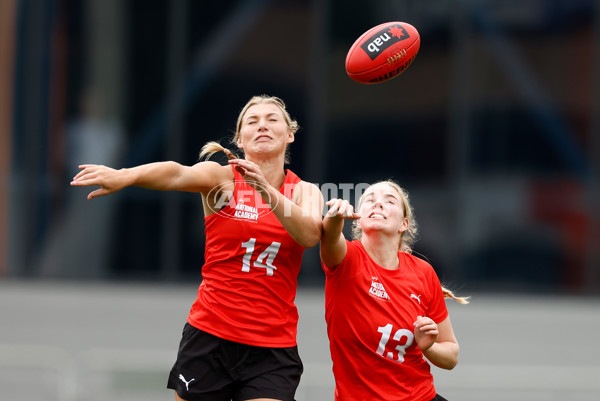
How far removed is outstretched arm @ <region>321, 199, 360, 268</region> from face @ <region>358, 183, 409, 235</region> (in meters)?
0.26

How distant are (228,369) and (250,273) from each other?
20.5 inches

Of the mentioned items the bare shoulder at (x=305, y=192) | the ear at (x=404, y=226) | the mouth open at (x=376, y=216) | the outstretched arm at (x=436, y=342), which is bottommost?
the outstretched arm at (x=436, y=342)

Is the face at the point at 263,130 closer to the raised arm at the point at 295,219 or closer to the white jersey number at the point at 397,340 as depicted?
the raised arm at the point at 295,219

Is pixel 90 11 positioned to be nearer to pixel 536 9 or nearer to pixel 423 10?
pixel 423 10

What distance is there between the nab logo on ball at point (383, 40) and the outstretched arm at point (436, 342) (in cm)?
158

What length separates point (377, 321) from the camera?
4.20 m

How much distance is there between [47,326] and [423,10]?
678 centimetres

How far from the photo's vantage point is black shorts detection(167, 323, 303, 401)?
4.16 meters

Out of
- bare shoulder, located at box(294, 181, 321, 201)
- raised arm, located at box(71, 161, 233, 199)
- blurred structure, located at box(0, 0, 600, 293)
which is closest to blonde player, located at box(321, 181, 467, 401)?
bare shoulder, located at box(294, 181, 321, 201)

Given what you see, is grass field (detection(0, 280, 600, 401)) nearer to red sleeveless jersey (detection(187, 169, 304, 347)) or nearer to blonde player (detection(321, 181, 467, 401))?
blonde player (detection(321, 181, 467, 401))

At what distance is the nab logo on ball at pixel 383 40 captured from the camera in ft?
15.1

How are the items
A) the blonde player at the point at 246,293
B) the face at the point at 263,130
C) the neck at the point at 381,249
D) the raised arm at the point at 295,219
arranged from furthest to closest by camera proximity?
the neck at the point at 381,249
the face at the point at 263,130
the blonde player at the point at 246,293
the raised arm at the point at 295,219

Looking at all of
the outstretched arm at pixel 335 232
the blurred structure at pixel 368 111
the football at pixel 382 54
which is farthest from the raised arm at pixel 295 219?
the blurred structure at pixel 368 111

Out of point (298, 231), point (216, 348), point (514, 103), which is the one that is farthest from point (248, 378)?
point (514, 103)
